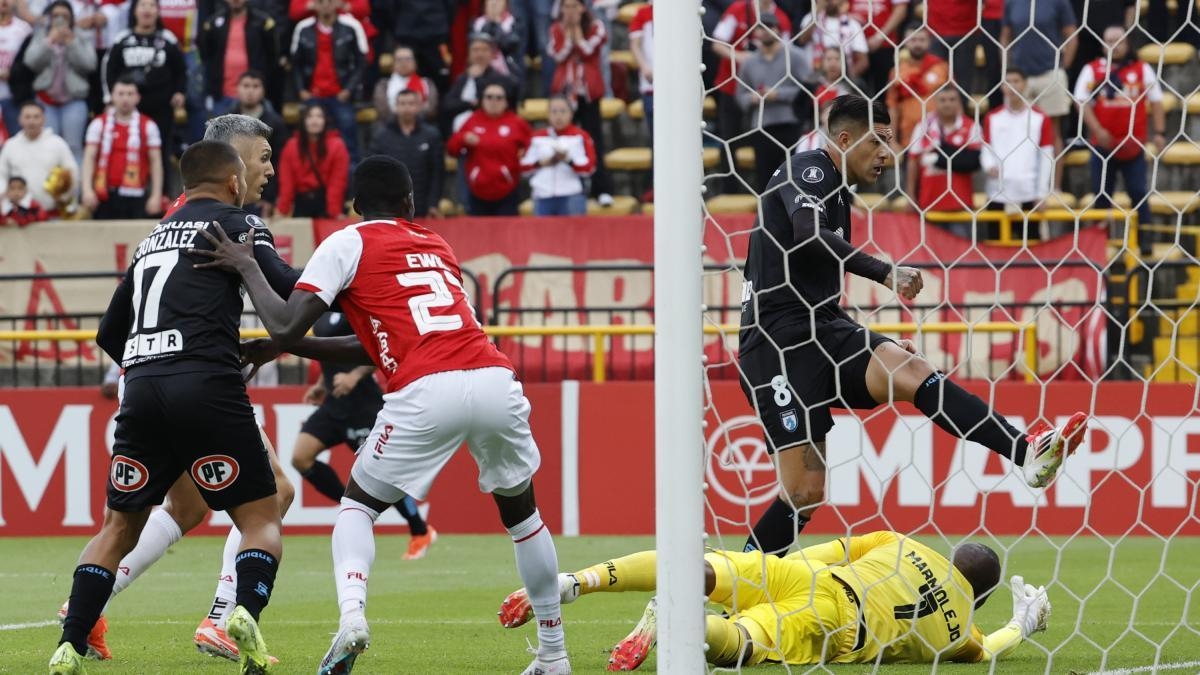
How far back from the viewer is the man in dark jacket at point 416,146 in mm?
13992

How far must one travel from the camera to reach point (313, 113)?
14.1 m

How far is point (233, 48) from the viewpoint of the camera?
49.3 ft

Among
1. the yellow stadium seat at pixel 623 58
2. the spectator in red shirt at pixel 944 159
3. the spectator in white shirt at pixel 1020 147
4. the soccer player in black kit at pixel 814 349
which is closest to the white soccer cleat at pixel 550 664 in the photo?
the soccer player in black kit at pixel 814 349

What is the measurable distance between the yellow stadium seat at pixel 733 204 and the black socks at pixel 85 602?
9650 millimetres

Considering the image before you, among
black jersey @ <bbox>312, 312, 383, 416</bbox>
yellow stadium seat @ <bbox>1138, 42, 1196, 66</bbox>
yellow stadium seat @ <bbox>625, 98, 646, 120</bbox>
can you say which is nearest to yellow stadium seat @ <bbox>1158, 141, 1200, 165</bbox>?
yellow stadium seat @ <bbox>1138, 42, 1196, 66</bbox>

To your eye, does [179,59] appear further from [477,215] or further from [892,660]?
[892,660]

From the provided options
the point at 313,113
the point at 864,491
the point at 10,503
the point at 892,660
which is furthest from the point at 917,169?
the point at 892,660

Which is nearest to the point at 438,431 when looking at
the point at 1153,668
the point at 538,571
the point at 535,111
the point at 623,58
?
the point at 538,571

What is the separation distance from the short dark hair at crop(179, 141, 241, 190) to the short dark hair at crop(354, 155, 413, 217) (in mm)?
519

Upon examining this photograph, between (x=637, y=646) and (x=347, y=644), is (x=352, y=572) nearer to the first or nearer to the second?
(x=347, y=644)

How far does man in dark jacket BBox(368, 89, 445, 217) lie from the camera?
13992 millimetres

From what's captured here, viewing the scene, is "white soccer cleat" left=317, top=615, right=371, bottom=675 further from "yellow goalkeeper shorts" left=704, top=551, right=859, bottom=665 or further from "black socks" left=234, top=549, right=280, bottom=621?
"yellow goalkeeper shorts" left=704, top=551, right=859, bottom=665

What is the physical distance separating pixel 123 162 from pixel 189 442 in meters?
9.57

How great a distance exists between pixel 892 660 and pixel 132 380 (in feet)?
9.08
